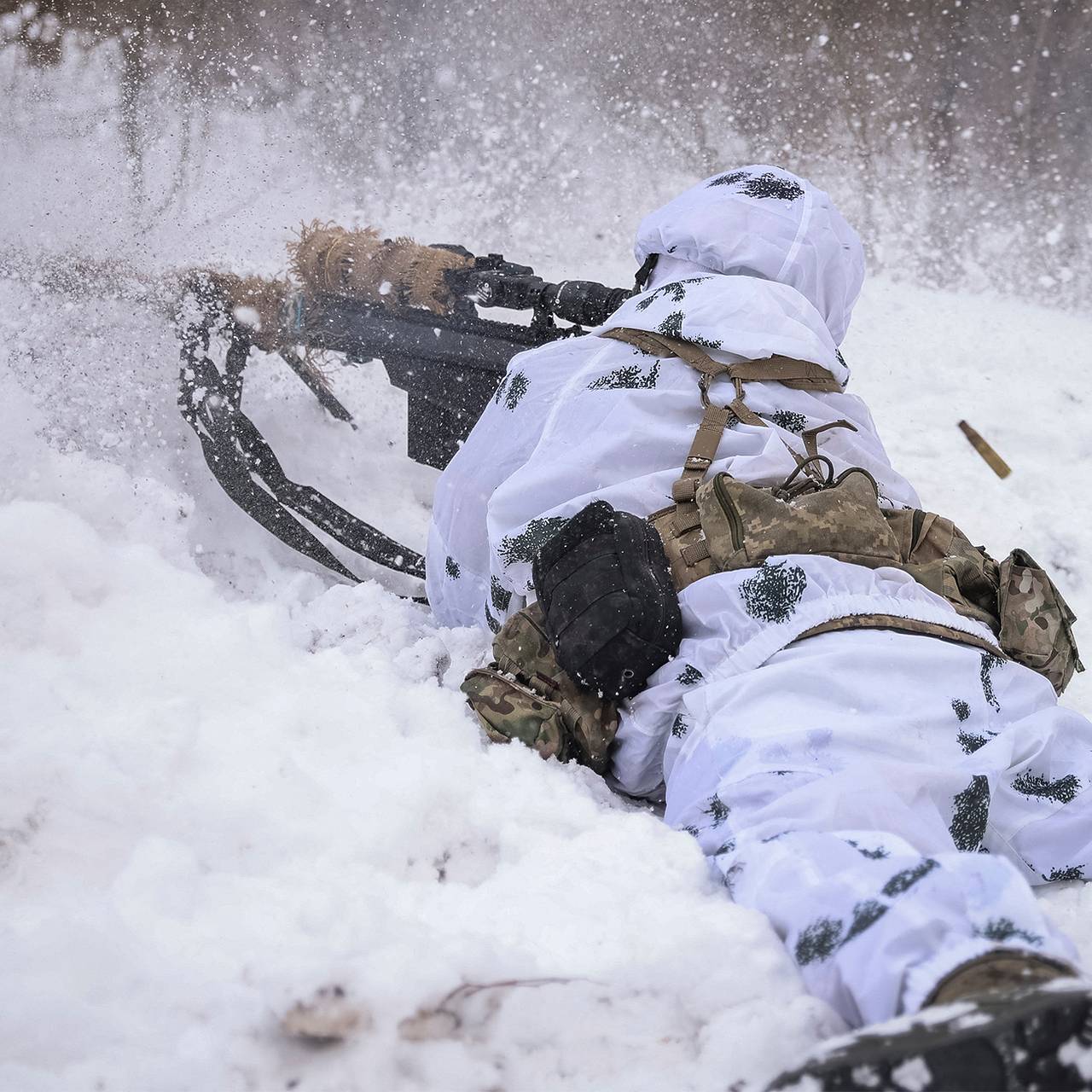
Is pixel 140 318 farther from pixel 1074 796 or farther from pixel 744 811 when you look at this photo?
pixel 1074 796

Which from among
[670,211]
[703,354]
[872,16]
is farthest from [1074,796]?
[872,16]

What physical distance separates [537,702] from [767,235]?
2.98 feet

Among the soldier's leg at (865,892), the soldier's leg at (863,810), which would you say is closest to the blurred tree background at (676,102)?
the soldier's leg at (863,810)

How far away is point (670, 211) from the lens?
1721 millimetres

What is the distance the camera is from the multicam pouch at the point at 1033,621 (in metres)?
1.31

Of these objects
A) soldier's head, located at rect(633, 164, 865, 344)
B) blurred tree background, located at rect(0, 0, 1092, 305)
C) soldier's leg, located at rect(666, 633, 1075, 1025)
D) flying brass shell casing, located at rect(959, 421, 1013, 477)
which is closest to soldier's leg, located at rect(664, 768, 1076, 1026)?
soldier's leg, located at rect(666, 633, 1075, 1025)

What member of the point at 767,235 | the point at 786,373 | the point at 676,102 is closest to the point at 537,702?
the point at 786,373

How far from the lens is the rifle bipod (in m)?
2.15

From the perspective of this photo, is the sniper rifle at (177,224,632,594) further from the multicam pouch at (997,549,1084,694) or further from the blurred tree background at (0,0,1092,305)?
the blurred tree background at (0,0,1092,305)

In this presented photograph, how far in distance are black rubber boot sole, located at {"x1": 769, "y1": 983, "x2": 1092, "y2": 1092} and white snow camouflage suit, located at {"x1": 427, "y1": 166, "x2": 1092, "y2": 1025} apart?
0.09 m

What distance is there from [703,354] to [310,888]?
3.12 ft

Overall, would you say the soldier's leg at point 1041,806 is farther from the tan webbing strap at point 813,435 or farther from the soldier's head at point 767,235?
the soldier's head at point 767,235

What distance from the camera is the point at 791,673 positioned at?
1.08m

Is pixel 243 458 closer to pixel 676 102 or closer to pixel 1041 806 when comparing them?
pixel 1041 806
